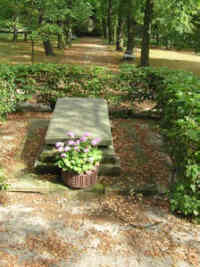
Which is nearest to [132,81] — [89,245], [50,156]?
[50,156]

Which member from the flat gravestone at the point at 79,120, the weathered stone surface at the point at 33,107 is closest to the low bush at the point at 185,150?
the flat gravestone at the point at 79,120

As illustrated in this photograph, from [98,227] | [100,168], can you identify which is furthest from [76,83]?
[98,227]

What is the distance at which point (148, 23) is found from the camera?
1711cm

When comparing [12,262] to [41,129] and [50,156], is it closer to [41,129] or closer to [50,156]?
[50,156]

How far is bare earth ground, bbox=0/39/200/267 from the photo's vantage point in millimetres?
3564

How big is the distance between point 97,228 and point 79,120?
3.11 m

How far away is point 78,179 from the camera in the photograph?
4.89 m

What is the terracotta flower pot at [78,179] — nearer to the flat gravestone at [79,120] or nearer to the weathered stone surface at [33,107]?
the flat gravestone at [79,120]

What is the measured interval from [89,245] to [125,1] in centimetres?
2341

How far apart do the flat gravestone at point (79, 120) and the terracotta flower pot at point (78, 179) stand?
2.81ft

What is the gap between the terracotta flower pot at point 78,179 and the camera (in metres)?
4.88

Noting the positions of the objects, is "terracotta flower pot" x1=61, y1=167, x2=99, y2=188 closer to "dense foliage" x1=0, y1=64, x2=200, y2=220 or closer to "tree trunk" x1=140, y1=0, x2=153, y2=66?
"dense foliage" x1=0, y1=64, x2=200, y2=220

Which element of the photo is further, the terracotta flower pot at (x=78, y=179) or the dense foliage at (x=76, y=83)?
the dense foliage at (x=76, y=83)

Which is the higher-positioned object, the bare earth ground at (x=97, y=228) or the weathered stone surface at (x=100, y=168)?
the weathered stone surface at (x=100, y=168)
